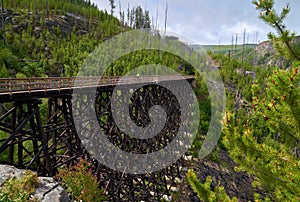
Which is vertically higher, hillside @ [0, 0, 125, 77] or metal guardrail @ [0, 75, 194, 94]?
hillside @ [0, 0, 125, 77]

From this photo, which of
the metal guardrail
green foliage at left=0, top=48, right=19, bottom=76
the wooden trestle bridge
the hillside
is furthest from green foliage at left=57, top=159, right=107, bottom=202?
green foliage at left=0, top=48, right=19, bottom=76

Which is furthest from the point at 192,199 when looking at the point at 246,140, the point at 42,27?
the point at 42,27

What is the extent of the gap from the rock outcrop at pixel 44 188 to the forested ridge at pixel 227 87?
109cm

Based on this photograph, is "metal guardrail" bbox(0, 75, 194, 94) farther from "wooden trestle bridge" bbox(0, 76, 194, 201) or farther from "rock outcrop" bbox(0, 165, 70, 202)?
"rock outcrop" bbox(0, 165, 70, 202)

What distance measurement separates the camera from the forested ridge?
12.4 ft

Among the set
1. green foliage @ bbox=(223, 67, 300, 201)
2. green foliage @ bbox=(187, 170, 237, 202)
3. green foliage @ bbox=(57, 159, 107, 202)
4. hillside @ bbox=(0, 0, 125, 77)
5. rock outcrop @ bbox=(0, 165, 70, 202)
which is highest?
hillside @ bbox=(0, 0, 125, 77)

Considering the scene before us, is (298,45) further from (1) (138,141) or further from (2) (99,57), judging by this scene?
(2) (99,57)

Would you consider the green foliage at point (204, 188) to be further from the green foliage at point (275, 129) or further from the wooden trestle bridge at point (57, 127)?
the wooden trestle bridge at point (57, 127)

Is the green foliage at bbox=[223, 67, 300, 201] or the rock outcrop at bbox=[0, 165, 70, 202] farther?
the rock outcrop at bbox=[0, 165, 70, 202]

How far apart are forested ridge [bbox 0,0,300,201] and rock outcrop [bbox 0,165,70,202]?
1.09 meters

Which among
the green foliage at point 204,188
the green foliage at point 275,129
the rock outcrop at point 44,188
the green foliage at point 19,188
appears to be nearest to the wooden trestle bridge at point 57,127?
the rock outcrop at point 44,188

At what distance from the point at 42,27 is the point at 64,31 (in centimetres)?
457

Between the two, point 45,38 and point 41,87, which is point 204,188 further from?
point 45,38

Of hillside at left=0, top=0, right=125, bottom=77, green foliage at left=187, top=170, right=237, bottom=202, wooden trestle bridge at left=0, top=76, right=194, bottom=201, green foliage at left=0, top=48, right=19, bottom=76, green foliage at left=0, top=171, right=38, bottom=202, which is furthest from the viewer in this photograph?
hillside at left=0, top=0, right=125, bottom=77
